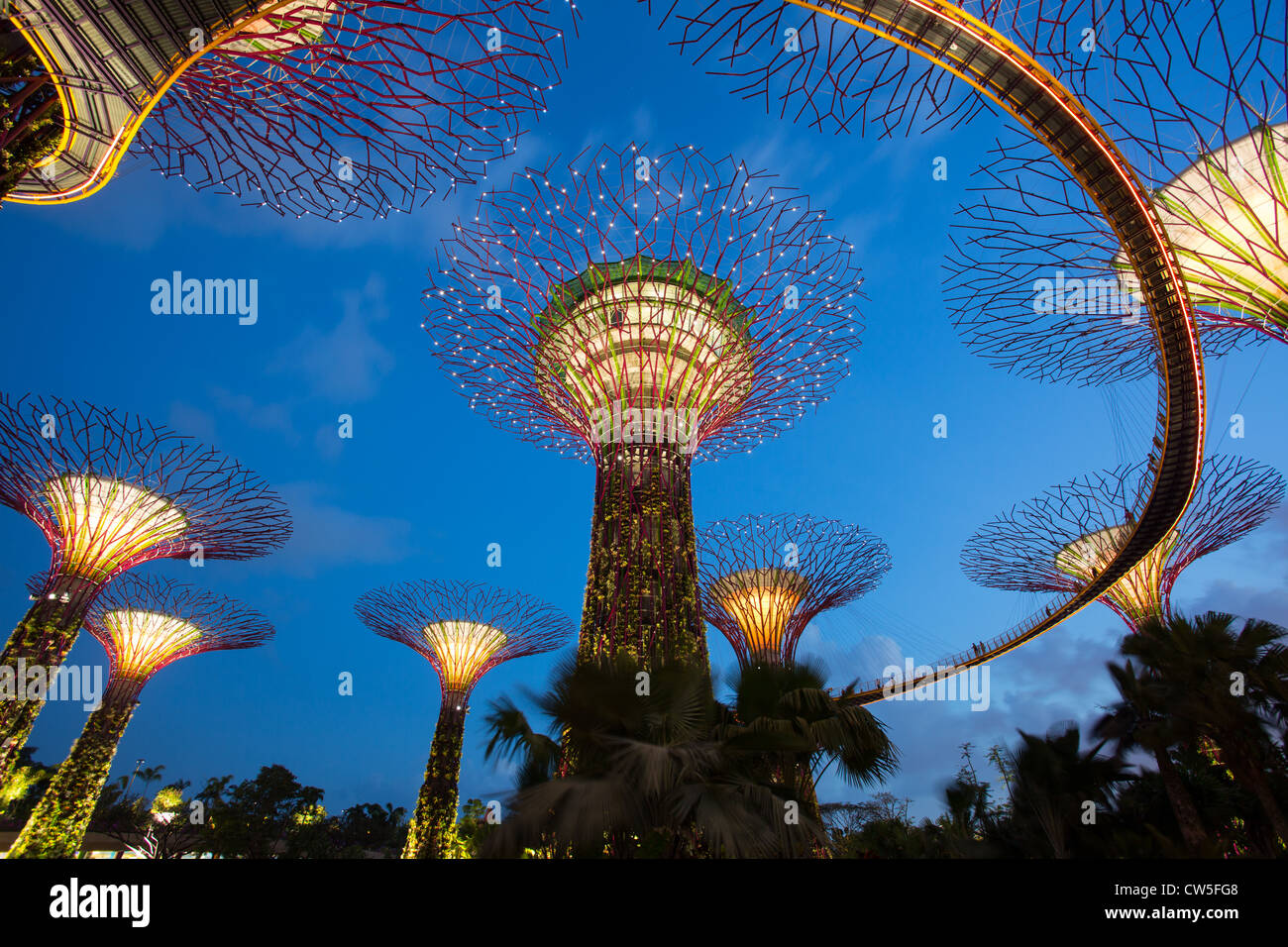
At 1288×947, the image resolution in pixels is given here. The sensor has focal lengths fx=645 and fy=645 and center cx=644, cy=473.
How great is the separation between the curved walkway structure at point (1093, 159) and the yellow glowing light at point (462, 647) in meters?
21.8

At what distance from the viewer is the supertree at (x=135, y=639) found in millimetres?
20328

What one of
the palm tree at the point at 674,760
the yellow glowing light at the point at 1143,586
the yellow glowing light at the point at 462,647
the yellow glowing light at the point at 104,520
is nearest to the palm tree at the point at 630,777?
the palm tree at the point at 674,760

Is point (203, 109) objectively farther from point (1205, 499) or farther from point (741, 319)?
point (1205, 499)

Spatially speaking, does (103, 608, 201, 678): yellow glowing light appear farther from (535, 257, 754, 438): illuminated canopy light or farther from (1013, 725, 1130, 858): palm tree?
(1013, 725, 1130, 858): palm tree

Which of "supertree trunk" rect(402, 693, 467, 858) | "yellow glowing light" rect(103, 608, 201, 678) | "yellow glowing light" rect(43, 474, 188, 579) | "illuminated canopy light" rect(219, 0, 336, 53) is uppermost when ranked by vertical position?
"illuminated canopy light" rect(219, 0, 336, 53)

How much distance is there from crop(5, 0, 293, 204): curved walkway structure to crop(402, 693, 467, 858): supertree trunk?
1904 centimetres

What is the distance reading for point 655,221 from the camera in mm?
12961

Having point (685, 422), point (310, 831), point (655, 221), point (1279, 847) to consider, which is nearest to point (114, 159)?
point (655, 221)

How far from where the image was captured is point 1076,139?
8.96 m

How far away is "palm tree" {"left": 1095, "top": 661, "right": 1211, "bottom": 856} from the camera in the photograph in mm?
14828

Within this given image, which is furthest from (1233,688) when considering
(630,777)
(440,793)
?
(440,793)

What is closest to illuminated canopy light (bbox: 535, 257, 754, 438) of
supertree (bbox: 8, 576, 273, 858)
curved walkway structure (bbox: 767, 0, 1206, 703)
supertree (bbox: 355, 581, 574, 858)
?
curved walkway structure (bbox: 767, 0, 1206, 703)
